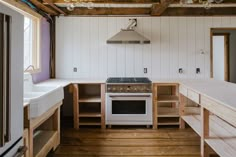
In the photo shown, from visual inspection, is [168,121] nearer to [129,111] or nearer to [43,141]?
[129,111]

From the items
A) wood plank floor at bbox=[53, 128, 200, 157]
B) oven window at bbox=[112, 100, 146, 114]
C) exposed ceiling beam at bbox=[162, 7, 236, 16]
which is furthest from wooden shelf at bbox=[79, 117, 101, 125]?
exposed ceiling beam at bbox=[162, 7, 236, 16]

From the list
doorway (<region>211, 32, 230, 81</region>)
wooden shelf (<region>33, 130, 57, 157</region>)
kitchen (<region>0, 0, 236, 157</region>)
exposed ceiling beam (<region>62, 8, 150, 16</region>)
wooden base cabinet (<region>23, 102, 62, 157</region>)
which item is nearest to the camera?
wooden base cabinet (<region>23, 102, 62, 157</region>)

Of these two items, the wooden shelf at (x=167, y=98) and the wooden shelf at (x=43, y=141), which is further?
the wooden shelf at (x=167, y=98)

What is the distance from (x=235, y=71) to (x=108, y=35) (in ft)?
14.1

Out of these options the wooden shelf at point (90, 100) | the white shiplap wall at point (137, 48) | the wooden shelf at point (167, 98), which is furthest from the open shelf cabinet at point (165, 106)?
the wooden shelf at point (90, 100)

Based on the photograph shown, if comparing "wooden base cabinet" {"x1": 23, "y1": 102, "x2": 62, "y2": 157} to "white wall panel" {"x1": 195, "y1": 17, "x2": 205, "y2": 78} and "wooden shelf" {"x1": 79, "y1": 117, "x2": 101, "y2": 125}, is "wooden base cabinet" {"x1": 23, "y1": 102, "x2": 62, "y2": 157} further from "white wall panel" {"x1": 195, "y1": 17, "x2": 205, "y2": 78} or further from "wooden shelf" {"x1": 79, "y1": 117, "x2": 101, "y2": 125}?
"white wall panel" {"x1": 195, "y1": 17, "x2": 205, "y2": 78}

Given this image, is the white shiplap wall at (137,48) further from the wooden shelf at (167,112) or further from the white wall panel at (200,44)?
the wooden shelf at (167,112)

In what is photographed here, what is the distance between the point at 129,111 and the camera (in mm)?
4473

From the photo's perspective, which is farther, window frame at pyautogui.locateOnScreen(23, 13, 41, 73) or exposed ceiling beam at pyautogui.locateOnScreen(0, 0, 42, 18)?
window frame at pyautogui.locateOnScreen(23, 13, 41, 73)

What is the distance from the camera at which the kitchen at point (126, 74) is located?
11.5ft

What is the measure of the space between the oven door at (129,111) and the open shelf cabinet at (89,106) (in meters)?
0.13

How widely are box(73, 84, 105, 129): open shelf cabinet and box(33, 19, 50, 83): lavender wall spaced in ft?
2.17

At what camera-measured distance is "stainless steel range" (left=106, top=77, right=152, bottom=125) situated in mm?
4395

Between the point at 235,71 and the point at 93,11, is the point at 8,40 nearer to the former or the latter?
the point at 93,11
